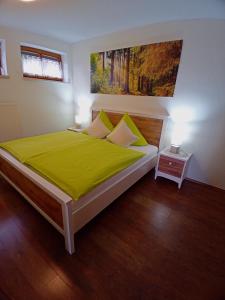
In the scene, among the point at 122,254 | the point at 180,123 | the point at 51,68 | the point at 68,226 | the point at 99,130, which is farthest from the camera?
the point at 51,68

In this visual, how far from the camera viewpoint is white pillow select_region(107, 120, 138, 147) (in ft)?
8.78

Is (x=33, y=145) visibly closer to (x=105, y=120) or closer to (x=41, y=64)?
(x=105, y=120)

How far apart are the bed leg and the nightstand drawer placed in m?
1.70

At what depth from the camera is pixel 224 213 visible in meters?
1.99

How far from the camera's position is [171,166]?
7.97ft

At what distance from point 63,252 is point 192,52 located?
2982mm

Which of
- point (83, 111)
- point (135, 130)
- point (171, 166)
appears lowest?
point (171, 166)

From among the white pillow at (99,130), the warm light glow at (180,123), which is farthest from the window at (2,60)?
the warm light glow at (180,123)

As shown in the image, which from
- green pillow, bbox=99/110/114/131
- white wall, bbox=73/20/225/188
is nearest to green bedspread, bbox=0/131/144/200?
green pillow, bbox=99/110/114/131

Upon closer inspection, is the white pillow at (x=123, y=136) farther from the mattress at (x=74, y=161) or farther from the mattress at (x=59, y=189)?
the mattress at (x=59, y=189)

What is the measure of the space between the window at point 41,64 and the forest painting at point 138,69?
894 millimetres

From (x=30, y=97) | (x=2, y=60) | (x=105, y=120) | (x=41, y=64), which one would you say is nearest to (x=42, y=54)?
(x=41, y=64)

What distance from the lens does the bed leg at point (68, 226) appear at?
1248 mm

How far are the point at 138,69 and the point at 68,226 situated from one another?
266cm
